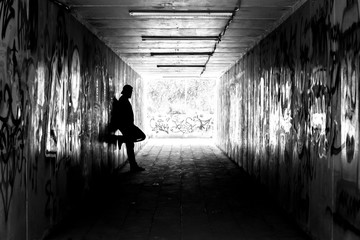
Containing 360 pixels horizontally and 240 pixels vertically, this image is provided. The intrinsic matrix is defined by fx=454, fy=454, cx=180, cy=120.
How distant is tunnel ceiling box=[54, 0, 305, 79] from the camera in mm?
7215

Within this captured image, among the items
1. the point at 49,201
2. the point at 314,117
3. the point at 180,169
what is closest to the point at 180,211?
the point at 49,201

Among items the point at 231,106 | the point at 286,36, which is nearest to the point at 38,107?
the point at 286,36

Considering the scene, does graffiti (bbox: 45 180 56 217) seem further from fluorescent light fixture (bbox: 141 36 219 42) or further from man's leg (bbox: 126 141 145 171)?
man's leg (bbox: 126 141 145 171)

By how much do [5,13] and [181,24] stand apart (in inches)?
198

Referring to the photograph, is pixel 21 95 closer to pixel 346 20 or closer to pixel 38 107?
pixel 38 107

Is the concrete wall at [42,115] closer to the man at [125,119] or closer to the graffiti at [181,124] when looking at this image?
the man at [125,119]

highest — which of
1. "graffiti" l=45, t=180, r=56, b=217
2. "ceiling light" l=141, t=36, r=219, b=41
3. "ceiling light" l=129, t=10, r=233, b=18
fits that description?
"ceiling light" l=141, t=36, r=219, b=41

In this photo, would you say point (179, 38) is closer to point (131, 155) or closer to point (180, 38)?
point (180, 38)

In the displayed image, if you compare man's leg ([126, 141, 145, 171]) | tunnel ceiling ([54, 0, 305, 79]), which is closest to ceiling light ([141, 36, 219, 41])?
tunnel ceiling ([54, 0, 305, 79])

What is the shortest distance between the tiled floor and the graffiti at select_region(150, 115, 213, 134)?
1900cm

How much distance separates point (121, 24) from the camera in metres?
8.88

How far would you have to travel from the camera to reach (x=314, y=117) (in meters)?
5.61

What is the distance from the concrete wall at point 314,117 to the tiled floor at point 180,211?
46cm

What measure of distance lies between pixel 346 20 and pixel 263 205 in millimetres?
4156
